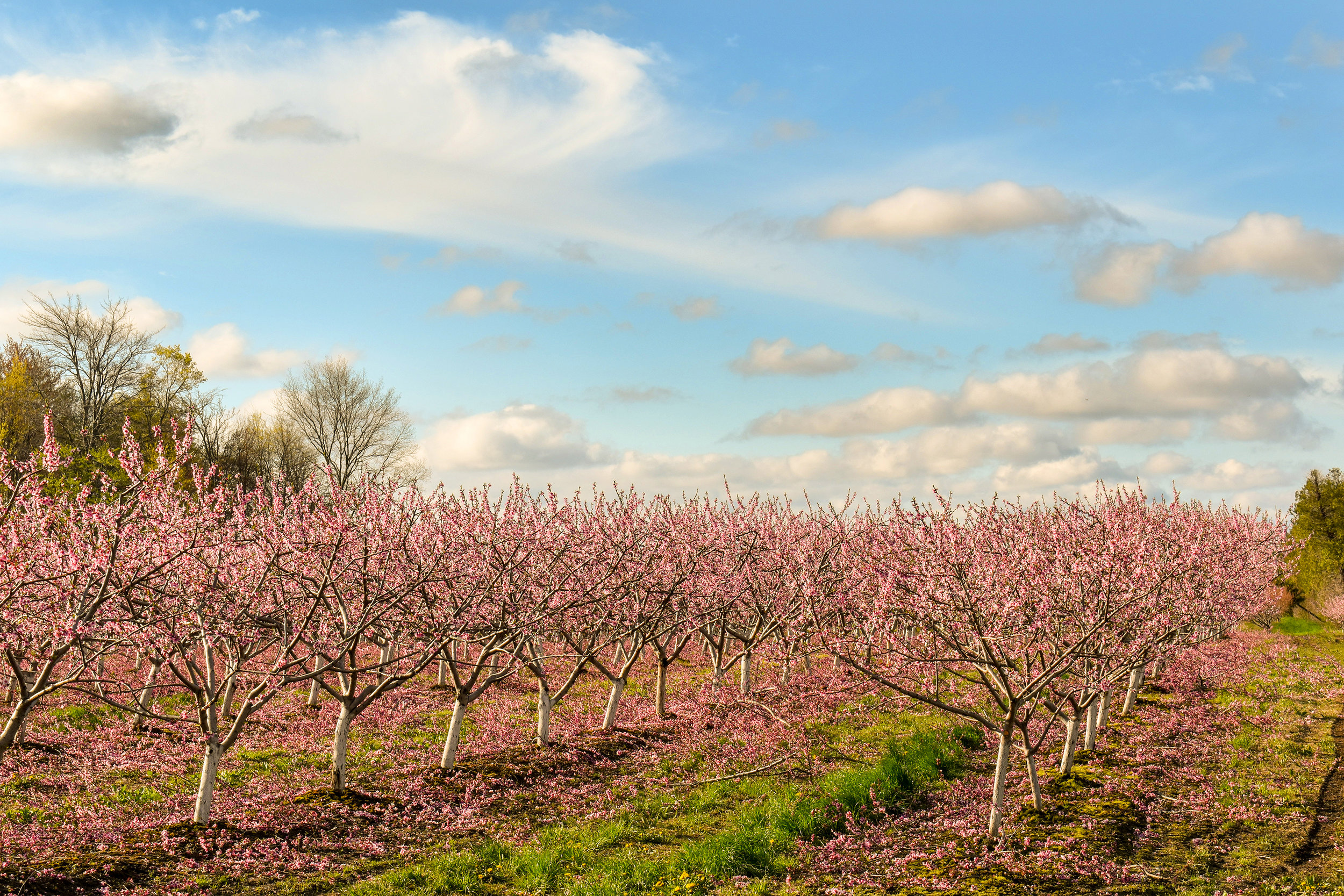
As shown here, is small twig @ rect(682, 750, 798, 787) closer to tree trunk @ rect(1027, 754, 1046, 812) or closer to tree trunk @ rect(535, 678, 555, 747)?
tree trunk @ rect(535, 678, 555, 747)

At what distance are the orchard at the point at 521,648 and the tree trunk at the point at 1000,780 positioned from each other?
6cm

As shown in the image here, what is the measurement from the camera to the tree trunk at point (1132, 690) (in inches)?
804

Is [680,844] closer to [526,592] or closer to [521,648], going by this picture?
[526,592]

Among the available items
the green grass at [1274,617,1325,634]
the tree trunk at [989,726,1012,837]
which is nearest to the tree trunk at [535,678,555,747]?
the tree trunk at [989,726,1012,837]

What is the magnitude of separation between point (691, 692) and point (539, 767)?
840 centimetres

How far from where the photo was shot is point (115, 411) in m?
47.3

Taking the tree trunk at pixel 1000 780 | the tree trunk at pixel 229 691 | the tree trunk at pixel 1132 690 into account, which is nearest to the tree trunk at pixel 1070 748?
the tree trunk at pixel 1000 780

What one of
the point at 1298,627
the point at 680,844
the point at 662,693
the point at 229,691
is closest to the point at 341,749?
the point at 229,691

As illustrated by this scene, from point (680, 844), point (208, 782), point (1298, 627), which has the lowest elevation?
point (1298, 627)

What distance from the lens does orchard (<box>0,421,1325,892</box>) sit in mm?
11219

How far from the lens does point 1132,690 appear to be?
20516 millimetres

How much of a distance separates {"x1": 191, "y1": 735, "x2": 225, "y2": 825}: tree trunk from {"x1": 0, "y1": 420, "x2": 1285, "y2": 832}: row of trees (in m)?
0.03

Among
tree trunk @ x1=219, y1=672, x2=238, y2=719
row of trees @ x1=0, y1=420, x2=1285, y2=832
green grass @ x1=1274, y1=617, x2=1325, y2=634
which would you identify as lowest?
green grass @ x1=1274, y1=617, x2=1325, y2=634

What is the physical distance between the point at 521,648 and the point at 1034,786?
9405mm
